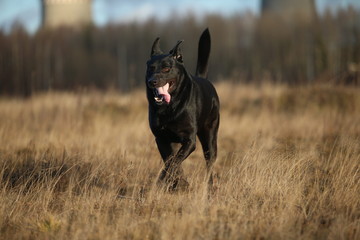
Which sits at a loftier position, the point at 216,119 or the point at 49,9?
the point at 49,9

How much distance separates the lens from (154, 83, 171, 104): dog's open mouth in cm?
480

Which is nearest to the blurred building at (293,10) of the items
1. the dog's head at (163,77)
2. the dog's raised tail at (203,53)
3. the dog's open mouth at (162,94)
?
the dog's raised tail at (203,53)

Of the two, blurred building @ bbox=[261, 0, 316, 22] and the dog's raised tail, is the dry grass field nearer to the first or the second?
the dog's raised tail

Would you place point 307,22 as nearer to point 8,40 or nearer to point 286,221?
point 8,40

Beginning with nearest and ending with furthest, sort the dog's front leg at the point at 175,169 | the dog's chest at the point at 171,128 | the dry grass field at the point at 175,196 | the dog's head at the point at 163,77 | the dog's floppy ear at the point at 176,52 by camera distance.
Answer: the dry grass field at the point at 175,196 → the dog's front leg at the point at 175,169 → the dog's head at the point at 163,77 → the dog's chest at the point at 171,128 → the dog's floppy ear at the point at 176,52

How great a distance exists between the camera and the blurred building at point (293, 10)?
28.4 meters

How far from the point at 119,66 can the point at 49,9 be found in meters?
6.73

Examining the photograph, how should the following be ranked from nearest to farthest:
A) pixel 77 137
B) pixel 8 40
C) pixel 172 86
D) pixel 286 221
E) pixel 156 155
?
pixel 286 221 < pixel 172 86 < pixel 156 155 < pixel 77 137 < pixel 8 40

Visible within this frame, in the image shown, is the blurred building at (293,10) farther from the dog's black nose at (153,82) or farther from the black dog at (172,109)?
the dog's black nose at (153,82)

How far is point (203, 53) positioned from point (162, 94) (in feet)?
4.86

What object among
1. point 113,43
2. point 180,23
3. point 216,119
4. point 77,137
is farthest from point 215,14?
point 216,119

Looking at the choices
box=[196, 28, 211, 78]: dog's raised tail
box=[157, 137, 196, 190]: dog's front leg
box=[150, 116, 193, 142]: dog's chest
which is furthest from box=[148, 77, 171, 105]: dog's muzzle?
box=[196, 28, 211, 78]: dog's raised tail

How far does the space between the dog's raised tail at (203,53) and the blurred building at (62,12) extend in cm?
2758

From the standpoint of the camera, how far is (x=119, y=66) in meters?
30.9
